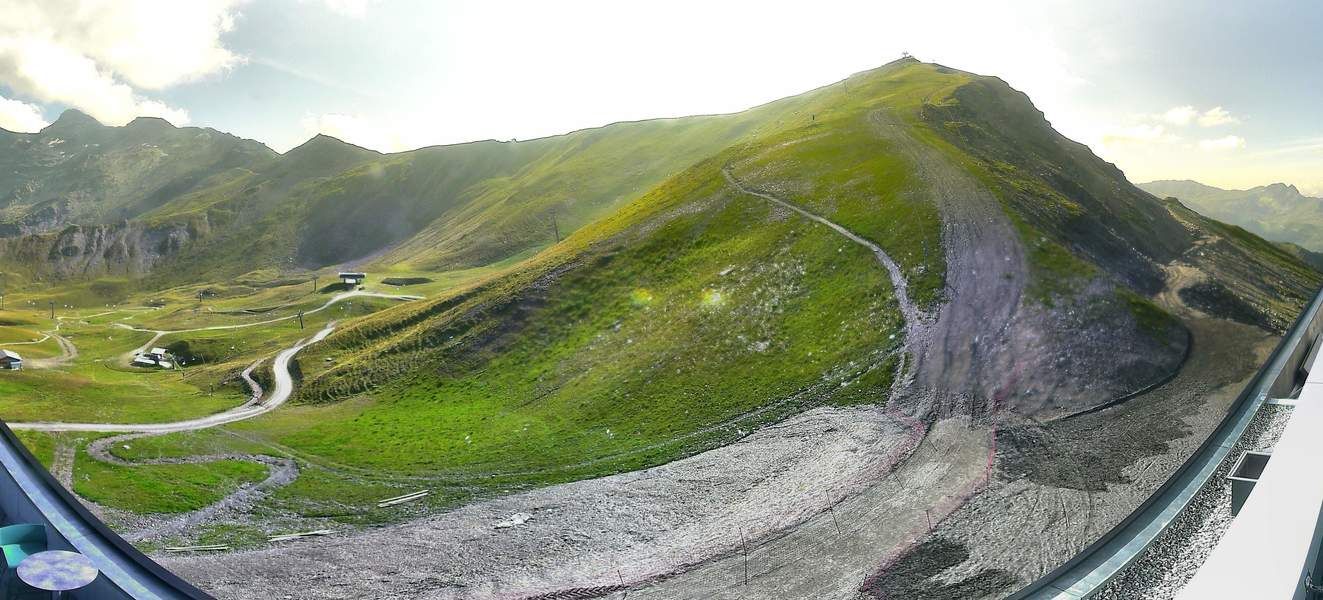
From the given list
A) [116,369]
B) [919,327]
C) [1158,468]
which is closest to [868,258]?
[919,327]

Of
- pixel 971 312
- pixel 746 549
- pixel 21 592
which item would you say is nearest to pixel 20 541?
pixel 21 592

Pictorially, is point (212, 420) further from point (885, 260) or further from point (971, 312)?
point (971, 312)

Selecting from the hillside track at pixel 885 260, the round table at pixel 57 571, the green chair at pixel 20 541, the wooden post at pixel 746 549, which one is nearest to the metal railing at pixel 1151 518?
the wooden post at pixel 746 549

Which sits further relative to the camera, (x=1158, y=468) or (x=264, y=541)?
(x=264, y=541)

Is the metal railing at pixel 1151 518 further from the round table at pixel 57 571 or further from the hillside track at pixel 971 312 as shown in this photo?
the round table at pixel 57 571

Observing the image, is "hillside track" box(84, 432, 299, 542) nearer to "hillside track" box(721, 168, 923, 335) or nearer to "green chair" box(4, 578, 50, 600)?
"green chair" box(4, 578, 50, 600)

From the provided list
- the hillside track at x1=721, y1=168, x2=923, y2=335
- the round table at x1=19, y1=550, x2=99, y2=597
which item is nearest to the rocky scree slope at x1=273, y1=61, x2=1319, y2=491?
the hillside track at x1=721, y1=168, x2=923, y2=335

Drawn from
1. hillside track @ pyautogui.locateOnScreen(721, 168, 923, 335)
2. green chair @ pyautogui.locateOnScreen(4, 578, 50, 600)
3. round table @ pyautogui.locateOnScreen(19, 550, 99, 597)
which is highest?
hillside track @ pyautogui.locateOnScreen(721, 168, 923, 335)

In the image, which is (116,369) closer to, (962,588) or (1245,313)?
(962,588)
